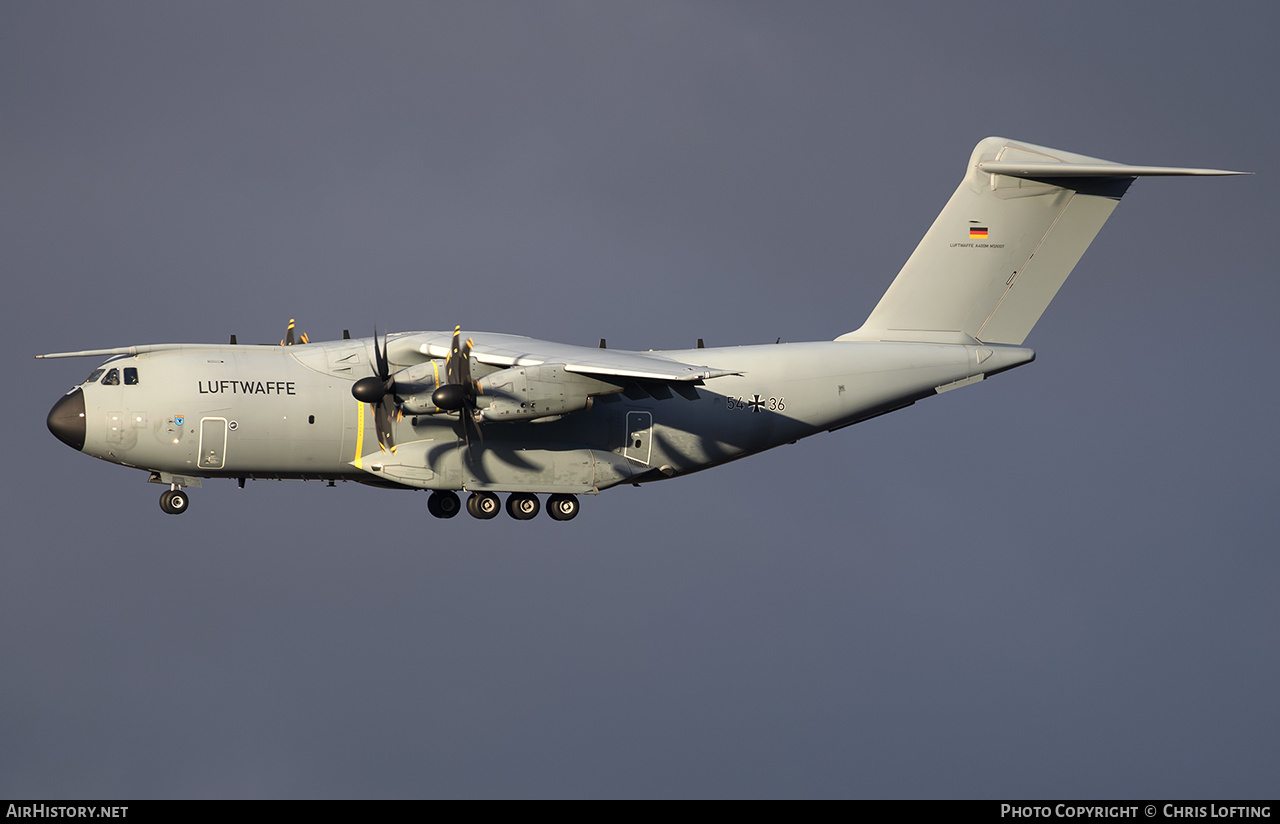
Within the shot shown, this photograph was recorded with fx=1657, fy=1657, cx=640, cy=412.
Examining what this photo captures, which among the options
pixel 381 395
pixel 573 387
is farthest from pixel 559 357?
pixel 381 395

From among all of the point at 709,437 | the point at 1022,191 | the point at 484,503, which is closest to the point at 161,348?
the point at 484,503

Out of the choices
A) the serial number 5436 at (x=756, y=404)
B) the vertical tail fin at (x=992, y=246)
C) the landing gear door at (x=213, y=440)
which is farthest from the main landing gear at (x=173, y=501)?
the vertical tail fin at (x=992, y=246)

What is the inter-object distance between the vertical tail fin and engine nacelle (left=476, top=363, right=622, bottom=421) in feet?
20.2

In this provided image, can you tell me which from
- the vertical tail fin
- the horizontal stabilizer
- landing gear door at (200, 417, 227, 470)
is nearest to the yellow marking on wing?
landing gear door at (200, 417, 227, 470)

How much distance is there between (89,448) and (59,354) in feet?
6.00

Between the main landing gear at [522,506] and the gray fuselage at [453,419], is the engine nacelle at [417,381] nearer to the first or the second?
the gray fuselage at [453,419]

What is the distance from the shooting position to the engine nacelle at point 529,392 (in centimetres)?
2447

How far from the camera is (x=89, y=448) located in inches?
1001

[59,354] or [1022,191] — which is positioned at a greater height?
[1022,191]

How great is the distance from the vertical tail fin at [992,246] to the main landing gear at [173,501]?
1138cm

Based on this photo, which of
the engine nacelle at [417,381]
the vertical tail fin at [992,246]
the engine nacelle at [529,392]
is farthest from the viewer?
the vertical tail fin at [992,246]
